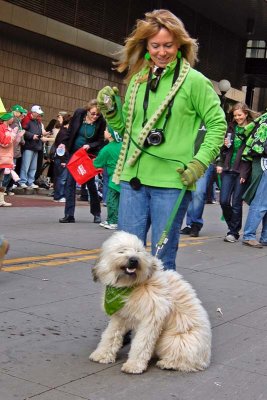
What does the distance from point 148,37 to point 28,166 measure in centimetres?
1164

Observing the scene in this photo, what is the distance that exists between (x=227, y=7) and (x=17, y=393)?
23.0 meters

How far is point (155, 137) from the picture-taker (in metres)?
4.21

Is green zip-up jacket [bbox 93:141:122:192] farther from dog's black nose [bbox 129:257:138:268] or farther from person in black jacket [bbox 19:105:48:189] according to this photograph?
dog's black nose [bbox 129:257:138:268]

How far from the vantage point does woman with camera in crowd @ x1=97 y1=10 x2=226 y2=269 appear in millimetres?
4195

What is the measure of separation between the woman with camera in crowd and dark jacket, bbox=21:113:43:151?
11172mm

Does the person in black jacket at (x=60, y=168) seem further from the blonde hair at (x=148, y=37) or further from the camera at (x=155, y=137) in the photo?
the camera at (x=155, y=137)

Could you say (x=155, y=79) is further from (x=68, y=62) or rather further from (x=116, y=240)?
(x=68, y=62)

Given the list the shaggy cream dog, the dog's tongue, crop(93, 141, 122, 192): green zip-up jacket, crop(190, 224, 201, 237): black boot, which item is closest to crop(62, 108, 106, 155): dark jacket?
crop(93, 141, 122, 192): green zip-up jacket

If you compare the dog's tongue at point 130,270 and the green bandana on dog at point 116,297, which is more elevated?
the dog's tongue at point 130,270

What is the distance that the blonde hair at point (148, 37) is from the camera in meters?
4.16

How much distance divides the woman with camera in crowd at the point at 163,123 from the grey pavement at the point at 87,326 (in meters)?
0.83

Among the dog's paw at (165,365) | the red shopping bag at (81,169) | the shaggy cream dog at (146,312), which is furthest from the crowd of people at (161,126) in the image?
the red shopping bag at (81,169)

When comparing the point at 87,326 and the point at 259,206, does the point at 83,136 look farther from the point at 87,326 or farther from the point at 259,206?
the point at 87,326

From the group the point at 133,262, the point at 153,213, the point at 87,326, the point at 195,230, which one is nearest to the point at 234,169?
the point at 195,230
